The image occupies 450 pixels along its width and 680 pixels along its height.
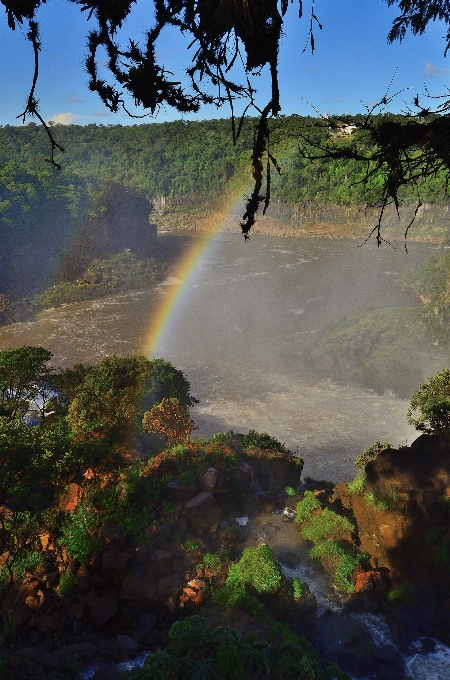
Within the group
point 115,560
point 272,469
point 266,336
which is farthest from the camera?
point 266,336

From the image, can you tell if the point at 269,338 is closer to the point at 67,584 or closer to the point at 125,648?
the point at 67,584

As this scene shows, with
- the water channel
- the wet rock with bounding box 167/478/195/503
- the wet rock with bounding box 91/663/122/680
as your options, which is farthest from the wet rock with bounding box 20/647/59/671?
the water channel

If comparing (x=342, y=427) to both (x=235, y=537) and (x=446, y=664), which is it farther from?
(x=446, y=664)

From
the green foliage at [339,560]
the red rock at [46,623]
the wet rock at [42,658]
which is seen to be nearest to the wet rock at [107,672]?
the wet rock at [42,658]

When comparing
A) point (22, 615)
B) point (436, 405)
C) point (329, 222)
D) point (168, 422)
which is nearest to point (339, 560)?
point (436, 405)

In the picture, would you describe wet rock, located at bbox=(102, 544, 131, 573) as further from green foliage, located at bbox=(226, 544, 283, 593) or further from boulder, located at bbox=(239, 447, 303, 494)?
boulder, located at bbox=(239, 447, 303, 494)

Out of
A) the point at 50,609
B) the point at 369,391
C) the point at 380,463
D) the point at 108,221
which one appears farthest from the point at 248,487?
the point at 108,221

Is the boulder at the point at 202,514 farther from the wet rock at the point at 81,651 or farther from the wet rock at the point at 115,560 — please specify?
the wet rock at the point at 81,651
